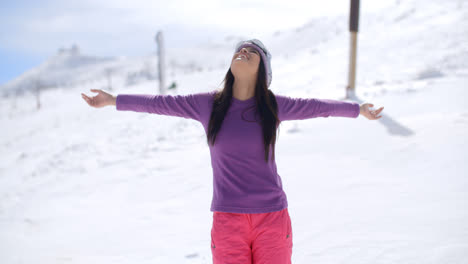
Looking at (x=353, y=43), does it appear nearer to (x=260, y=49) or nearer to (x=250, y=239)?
(x=260, y=49)

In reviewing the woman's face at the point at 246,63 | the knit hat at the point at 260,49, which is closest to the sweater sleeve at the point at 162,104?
the woman's face at the point at 246,63

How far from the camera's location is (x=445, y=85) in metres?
6.39

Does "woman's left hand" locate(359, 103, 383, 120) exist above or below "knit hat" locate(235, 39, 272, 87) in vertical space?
below

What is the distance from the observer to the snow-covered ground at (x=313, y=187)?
3037 millimetres

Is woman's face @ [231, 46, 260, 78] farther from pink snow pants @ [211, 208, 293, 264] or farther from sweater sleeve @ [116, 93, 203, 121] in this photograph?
pink snow pants @ [211, 208, 293, 264]

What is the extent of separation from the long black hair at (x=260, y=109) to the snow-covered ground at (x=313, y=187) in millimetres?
1457

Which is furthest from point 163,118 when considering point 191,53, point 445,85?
point 191,53

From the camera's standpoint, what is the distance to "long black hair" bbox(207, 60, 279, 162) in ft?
5.77

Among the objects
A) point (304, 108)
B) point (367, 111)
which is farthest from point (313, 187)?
point (304, 108)

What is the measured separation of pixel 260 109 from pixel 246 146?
0.21 meters

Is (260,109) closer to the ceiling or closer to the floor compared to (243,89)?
closer to the floor

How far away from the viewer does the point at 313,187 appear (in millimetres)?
4086

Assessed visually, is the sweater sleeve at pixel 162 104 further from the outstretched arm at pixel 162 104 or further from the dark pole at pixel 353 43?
the dark pole at pixel 353 43

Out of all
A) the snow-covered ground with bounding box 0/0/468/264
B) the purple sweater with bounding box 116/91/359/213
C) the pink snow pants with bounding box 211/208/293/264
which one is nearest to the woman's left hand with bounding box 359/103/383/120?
the purple sweater with bounding box 116/91/359/213
